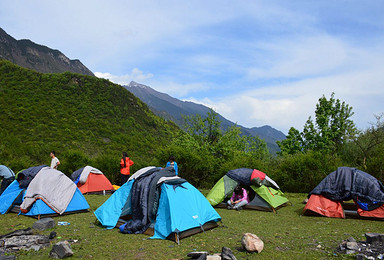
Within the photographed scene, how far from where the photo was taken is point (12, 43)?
78.4 metres

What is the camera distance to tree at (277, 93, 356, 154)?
128 feet

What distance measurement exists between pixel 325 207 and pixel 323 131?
1304 inches

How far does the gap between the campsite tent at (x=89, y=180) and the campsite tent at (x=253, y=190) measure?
676 centimetres

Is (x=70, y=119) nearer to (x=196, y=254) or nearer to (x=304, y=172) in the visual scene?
(x=304, y=172)

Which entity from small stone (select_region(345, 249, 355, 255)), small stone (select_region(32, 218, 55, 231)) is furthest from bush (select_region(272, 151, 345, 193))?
small stone (select_region(32, 218, 55, 231))

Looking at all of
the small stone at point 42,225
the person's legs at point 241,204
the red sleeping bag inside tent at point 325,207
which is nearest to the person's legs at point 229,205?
the person's legs at point 241,204

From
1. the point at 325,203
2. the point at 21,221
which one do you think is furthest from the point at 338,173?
the point at 21,221

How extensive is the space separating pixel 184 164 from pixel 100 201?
6.60m

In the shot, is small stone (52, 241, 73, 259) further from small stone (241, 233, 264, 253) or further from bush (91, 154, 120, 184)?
bush (91, 154, 120, 184)

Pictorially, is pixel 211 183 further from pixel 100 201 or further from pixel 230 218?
pixel 230 218

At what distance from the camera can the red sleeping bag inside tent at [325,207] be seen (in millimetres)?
9031

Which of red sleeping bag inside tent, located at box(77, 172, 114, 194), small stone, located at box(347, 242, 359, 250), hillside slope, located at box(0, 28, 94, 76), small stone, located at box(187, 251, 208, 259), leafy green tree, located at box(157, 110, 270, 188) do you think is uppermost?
hillside slope, located at box(0, 28, 94, 76)

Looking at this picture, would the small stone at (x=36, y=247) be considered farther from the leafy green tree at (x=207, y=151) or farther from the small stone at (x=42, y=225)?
the leafy green tree at (x=207, y=151)

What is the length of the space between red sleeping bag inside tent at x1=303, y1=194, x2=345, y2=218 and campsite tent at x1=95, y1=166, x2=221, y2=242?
3585mm
